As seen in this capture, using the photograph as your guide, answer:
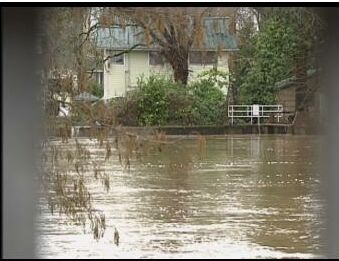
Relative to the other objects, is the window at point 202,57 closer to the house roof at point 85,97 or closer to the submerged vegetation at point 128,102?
the submerged vegetation at point 128,102

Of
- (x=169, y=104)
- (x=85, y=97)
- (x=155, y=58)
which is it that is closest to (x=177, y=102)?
(x=169, y=104)

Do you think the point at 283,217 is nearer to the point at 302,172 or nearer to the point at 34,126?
the point at 302,172

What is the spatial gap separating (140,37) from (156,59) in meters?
0.08

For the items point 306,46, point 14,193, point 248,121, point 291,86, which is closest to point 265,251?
point 248,121

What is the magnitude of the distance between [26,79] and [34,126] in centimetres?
12

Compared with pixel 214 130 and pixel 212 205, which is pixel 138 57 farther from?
pixel 212 205

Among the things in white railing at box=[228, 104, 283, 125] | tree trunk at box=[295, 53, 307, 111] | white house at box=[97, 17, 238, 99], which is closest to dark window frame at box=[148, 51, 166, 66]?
white house at box=[97, 17, 238, 99]

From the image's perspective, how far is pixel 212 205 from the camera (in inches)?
67.9

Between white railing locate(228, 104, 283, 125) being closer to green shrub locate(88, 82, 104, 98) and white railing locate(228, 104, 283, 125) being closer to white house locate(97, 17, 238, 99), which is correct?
white house locate(97, 17, 238, 99)

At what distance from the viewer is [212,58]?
1.63 m

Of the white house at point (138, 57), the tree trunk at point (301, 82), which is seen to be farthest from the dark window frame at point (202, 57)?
the tree trunk at point (301, 82)

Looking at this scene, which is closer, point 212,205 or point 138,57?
point 138,57

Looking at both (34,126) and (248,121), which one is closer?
(34,126)

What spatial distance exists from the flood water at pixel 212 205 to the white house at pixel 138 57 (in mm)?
202
